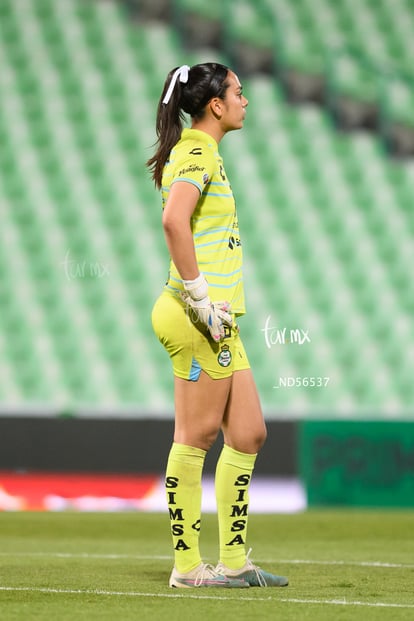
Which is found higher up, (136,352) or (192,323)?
(192,323)

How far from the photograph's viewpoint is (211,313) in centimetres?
379

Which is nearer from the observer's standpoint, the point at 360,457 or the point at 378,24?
the point at 360,457

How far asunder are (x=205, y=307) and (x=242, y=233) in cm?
739

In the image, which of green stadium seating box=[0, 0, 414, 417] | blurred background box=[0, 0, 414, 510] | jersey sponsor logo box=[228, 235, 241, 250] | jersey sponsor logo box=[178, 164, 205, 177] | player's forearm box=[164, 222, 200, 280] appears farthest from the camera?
green stadium seating box=[0, 0, 414, 417]

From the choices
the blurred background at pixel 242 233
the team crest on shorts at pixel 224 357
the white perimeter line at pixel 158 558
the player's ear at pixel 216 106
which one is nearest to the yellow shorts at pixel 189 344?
the team crest on shorts at pixel 224 357

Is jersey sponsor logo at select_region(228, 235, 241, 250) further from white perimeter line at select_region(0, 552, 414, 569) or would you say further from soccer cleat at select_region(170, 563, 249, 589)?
white perimeter line at select_region(0, 552, 414, 569)

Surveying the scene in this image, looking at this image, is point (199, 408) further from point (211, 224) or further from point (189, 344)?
point (211, 224)

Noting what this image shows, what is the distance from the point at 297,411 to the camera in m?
9.83

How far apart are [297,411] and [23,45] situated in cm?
460

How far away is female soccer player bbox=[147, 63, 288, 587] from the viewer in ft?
12.7

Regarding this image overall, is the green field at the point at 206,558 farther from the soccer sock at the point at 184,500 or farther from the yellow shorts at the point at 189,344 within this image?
the yellow shorts at the point at 189,344

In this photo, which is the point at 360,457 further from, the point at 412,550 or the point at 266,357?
the point at 412,550

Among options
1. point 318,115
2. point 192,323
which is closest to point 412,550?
point 192,323

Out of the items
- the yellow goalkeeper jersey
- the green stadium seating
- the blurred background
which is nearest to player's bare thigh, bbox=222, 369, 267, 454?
the yellow goalkeeper jersey
